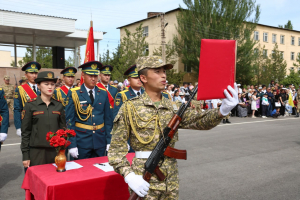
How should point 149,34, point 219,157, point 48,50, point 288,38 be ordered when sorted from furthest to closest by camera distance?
point 288,38 < point 149,34 < point 48,50 < point 219,157

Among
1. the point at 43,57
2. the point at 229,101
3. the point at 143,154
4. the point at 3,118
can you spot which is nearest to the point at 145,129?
the point at 143,154

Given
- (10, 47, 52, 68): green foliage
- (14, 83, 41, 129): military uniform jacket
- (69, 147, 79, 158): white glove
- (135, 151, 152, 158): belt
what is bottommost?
(69, 147, 79, 158): white glove

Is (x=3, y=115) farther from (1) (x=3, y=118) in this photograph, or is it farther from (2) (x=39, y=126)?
(2) (x=39, y=126)

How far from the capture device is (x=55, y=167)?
147 inches

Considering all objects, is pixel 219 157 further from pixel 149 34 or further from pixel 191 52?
pixel 149 34

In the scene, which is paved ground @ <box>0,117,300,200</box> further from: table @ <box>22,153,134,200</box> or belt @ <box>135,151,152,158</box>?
belt @ <box>135,151,152,158</box>

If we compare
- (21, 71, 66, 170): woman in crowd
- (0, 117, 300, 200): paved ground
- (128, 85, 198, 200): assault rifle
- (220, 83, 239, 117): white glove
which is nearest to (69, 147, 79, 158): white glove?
(21, 71, 66, 170): woman in crowd

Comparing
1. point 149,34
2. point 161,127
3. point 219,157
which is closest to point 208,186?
point 219,157

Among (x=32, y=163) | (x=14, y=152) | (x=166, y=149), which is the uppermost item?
(x=166, y=149)

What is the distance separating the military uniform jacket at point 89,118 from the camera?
4.50 m

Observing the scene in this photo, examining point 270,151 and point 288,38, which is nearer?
point 270,151

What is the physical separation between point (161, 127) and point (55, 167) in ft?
6.31

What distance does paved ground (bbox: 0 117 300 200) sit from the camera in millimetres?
4863

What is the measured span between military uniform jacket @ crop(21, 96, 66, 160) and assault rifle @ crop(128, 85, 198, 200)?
237 centimetres
